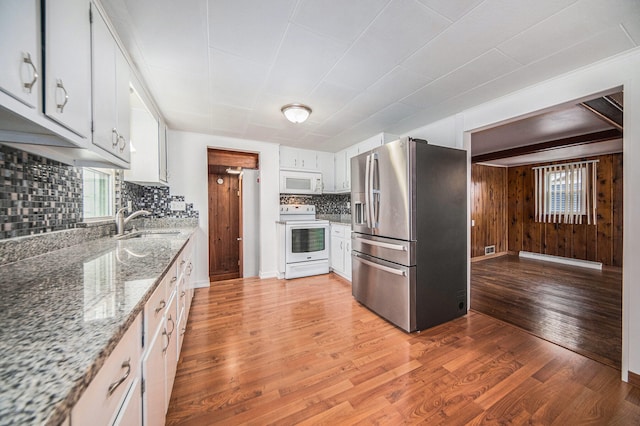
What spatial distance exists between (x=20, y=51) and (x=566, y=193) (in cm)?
764

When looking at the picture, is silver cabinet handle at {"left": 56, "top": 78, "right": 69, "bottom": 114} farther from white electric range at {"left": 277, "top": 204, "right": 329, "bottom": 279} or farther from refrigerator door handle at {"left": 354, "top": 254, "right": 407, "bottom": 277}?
white electric range at {"left": 277, "top": 204, "right": 329, "bottom": 279}

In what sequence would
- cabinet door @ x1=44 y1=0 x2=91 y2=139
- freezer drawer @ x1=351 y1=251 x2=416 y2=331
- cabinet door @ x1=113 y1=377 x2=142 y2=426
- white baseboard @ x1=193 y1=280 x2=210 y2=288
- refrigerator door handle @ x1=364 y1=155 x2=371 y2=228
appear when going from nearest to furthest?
cabinet door @ x1=113 y1=377 x2=142 y2=426 → cabinet door @ x1=44 y1=0 x2=91 y2=139 → freezer drawer @ x1=351 y1=251 x2=416 y2=331 → refrigerator door handle @ x1=364 y1=155 x2=371 y2=228 → white baseboard @ x1=193 y1=280 x2=210 y2=288

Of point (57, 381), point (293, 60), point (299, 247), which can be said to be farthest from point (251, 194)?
point (57, 381)

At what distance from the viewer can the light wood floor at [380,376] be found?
1.38 metres

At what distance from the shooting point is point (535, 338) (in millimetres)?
2154

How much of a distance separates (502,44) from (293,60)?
148 centimetres

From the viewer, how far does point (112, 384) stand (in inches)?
23.2

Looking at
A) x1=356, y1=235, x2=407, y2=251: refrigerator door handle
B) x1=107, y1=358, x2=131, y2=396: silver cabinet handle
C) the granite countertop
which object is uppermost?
the granite countertop

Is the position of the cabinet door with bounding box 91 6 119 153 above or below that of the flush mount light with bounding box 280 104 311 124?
below

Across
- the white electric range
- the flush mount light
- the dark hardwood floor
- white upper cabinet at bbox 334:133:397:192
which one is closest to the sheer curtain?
the dark hardwood floor

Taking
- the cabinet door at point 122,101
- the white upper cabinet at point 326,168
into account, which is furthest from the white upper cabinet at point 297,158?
the cabinet door at point 122,101

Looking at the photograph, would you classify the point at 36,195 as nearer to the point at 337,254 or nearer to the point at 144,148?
the point at 144,148

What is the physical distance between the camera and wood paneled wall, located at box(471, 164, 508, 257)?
5457 millimetres

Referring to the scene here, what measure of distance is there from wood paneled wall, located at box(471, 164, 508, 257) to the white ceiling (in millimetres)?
3672
